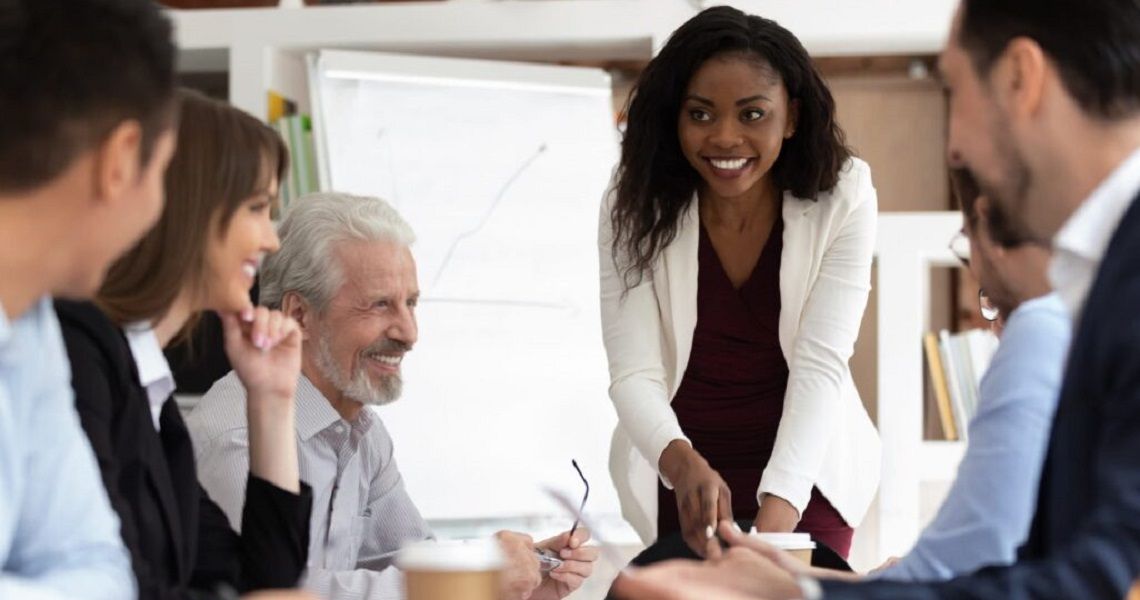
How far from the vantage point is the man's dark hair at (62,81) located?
Result: 1.07 m

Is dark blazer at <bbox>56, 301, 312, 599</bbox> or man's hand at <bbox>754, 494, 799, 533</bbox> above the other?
dark blazer at <bbox>56, 301, 312, 599</bbox>

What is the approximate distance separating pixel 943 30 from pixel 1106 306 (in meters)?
2.66

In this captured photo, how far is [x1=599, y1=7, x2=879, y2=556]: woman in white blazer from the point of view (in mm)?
2346

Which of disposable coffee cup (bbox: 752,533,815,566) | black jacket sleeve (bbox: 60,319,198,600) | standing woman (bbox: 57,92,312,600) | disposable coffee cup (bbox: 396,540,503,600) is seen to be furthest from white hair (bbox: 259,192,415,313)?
disposable coffee cup (bbox: 396,540,503,600)

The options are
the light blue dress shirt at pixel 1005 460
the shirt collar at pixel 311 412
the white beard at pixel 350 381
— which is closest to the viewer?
the light blue dress shirt at pixel 1005 460

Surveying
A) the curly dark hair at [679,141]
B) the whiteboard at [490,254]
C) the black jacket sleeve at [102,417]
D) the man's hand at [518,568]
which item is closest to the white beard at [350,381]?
the man's hand at [518,568]

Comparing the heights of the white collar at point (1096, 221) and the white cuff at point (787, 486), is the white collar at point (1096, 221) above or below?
above

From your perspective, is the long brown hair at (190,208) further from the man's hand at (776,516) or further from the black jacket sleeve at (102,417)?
the man's hand at (776,516)

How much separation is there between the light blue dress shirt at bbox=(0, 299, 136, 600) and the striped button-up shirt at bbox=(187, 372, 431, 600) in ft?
2.09

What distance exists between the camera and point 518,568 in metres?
1.87

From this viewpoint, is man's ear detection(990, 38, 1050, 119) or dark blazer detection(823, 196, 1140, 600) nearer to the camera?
dark blazer detection(823, 196, 1140, 600)

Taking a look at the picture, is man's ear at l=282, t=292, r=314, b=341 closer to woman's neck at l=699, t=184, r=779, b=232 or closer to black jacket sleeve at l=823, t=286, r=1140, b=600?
woman's neck at l=699, t=184, r=779, b=232

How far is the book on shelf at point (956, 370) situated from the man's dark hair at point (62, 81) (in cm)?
275

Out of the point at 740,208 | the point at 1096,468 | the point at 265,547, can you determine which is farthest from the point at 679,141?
the point at 1096,468
